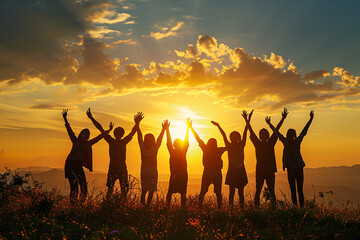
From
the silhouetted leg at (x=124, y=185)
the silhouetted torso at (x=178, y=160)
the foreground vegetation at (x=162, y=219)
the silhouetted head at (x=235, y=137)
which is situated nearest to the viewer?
the foreground vegetation at (x=162, y=219)

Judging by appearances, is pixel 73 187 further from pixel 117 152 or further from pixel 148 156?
pixel 148 156

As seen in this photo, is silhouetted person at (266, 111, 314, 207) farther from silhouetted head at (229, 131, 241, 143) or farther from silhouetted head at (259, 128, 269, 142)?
silhouetted head at (229, 131, 241, 143)

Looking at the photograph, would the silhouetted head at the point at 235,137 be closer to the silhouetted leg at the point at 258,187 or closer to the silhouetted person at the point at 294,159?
the silhouetted person at the point at 294,159

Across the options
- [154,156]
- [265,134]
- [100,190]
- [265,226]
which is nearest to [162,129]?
[154,156]

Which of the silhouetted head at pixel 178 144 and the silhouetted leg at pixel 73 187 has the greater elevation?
the silhouetted head at pixel 178 144

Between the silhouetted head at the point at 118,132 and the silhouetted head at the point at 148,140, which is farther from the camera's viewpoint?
the silhouetted head at the point at 118,132

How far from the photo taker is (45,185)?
32.4 ft

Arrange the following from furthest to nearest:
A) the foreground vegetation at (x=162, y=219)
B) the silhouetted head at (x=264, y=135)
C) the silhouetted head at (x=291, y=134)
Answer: the silhouetted head at (x=291, y=134) → the silhouetted head at (x=264, y=135) → the foreground vegetation at (x=162, y=219)

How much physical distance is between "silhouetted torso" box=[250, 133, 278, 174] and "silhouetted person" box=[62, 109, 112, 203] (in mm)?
5205

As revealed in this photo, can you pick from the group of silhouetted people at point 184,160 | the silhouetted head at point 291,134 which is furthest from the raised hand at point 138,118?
the silhouetted head at point 291,134

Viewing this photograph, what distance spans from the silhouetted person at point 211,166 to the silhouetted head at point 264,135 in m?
1.40

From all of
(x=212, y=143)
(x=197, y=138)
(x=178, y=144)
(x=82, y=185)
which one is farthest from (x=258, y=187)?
(x=82, y=185)

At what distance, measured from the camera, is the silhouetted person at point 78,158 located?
8.98 metres

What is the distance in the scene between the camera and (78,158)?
916 cm
